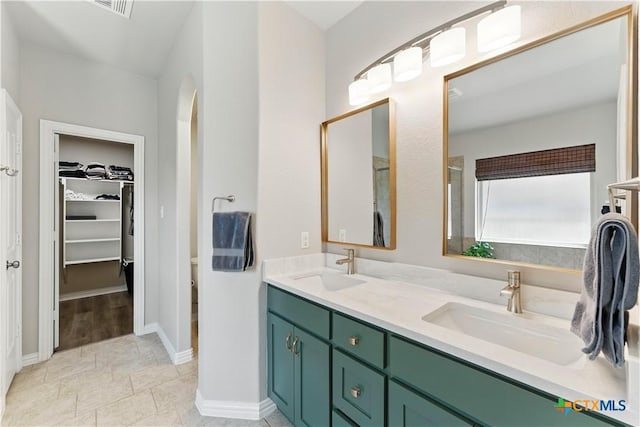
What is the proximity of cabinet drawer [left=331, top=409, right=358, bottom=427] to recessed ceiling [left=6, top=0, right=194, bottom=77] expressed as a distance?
2.64m

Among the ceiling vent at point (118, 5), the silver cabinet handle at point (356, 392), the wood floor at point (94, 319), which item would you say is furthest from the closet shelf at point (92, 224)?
the silver cabinet handle at point (356, 392)

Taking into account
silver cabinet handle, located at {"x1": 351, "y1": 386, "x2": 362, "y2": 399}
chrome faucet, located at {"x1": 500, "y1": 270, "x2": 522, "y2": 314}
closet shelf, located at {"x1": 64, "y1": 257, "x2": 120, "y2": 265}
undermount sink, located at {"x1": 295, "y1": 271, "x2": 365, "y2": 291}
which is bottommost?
silver cabinet handle, located at {"x1": 351, "y1": 386, "x2": 362, "y2": 399}

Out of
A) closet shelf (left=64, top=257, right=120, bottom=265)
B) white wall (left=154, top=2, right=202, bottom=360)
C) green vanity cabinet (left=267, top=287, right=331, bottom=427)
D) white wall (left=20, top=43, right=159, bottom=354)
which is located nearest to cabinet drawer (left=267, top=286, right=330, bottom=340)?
green vanity cabinet (left=267, top=287, right=331, bottom=427)

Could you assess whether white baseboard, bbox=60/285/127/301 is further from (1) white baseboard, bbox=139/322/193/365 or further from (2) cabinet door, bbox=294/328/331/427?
(2) cabinet door, bbox=294/328/331/427

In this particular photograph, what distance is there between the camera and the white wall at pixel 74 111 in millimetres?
2402

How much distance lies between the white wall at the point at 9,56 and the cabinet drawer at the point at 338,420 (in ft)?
9.17

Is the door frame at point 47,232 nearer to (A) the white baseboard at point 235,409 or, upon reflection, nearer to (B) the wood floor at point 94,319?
(B) the wood floor at point 94,319

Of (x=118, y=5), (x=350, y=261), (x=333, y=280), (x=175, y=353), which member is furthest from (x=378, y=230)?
(x=118, y=5)

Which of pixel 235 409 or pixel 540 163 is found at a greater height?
pixel 540 163

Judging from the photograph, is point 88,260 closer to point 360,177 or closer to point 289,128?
point 289,128

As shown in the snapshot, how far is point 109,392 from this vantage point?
6.63ft

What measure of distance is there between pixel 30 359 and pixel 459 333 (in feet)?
10.8

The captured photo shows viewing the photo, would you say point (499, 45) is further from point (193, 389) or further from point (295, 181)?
point (193, 389)

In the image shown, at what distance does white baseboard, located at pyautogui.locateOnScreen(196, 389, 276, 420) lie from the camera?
5.85ft
